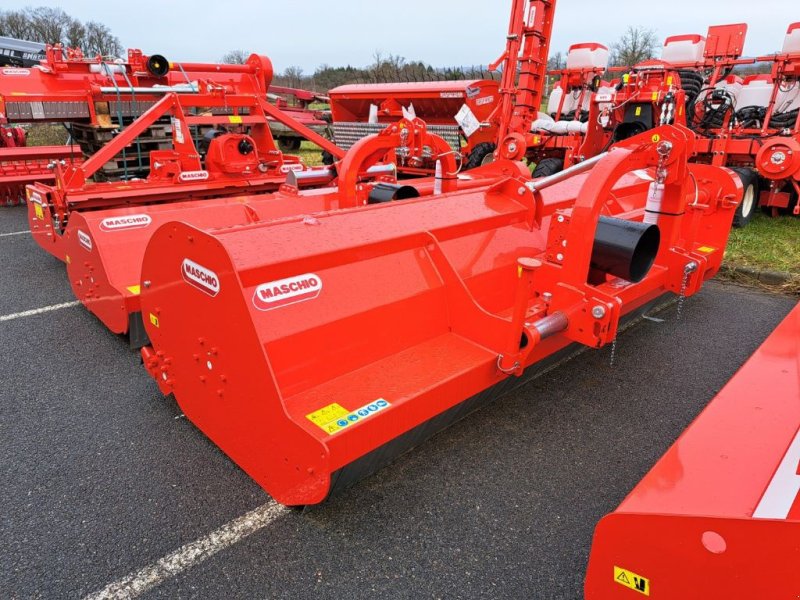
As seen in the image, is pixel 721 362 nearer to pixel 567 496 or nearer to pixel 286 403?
pixel 567 496

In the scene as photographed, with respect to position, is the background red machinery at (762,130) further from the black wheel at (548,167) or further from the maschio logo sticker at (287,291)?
the maschio logo sticker at (287,291)

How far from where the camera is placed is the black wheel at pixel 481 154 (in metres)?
8.44

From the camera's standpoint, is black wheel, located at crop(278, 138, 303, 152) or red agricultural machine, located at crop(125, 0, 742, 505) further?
black wheel, located at crop(278, 138, 303, 152)

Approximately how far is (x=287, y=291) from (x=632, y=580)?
1.57 meters

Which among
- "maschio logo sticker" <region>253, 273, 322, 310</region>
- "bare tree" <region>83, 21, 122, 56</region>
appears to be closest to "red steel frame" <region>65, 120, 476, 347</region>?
"maschio logo sticker" <region>253, 273, 322, 310</region>

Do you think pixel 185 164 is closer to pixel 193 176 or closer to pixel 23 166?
pixel 193 176

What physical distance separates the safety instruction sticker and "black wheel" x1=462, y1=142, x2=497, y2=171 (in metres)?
6.82

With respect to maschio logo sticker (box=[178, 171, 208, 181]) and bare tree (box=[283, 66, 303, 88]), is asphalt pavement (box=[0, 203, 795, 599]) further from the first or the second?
bare tree (box=[283, 66, 303, 88])

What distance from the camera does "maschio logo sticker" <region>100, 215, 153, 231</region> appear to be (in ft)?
A: 12.8

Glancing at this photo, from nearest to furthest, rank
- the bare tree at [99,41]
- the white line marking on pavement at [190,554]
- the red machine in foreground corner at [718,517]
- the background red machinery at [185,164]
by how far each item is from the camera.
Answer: the red machine in foreground corner at [718,517] < the white line marking on pavement at [190,554] < the background red machinery at [185,164] < the bare tree at [99,41]

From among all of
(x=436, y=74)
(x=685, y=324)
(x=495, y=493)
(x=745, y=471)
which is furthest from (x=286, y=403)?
(x=436, y=74)

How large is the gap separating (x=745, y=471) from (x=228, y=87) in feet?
22.2

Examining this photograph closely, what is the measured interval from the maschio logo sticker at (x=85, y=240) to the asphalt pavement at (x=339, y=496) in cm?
70

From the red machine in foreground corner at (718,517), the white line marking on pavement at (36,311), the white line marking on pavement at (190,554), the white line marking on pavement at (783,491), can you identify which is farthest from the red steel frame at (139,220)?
the white line marking on pavement at (783,491)
